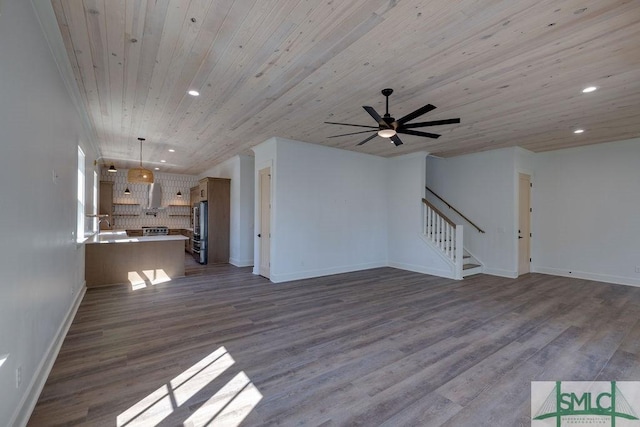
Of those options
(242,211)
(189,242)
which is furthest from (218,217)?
(189,242)

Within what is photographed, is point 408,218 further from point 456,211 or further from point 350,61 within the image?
point 350,61

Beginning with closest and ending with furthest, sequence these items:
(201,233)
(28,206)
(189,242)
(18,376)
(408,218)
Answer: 1. (18,376)
2. (28,206)
3. (408,218)
4. (201,233)
5. (189,242)

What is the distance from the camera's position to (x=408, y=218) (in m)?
7.29

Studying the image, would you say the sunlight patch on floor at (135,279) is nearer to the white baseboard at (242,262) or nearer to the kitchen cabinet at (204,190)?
the white baseboard at (242,262)

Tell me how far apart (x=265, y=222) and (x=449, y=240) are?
422 centimetres

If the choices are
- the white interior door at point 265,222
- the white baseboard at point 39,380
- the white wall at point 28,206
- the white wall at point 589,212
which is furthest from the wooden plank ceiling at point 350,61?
the white baseboard at point 39,380

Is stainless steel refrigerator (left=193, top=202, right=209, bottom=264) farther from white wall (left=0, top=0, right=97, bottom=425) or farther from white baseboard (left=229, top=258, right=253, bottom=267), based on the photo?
white wall (left=0, top=0, right=97, bottom=425)

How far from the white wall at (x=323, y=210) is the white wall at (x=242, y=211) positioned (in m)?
1.17

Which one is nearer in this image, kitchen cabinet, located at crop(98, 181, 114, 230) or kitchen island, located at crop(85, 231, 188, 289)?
kitchen island, located at crop(85, 231, 188, 289)

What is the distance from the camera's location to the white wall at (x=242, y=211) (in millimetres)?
7590

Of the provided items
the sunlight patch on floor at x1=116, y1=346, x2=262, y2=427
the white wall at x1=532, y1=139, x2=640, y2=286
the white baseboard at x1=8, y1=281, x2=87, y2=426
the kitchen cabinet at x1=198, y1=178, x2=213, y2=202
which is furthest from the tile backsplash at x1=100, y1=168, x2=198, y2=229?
the white wall at x1=532, y1=139, x2=640, y2=286

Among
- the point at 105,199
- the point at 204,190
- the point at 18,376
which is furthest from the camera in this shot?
the point at 105,199

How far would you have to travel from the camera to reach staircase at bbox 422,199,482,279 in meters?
6.25

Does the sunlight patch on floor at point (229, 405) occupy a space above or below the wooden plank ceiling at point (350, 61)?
below
